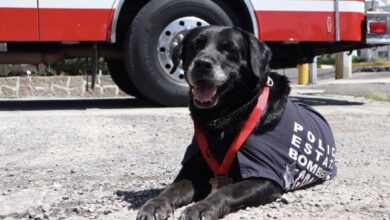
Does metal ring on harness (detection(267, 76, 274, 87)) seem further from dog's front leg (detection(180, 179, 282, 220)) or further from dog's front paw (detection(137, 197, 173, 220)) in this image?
dog's front paw (detection(137, 197, 173, 220))

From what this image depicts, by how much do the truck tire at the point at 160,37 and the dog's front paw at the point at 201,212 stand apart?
15.9 ft

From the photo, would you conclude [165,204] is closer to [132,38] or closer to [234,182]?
[234,182]

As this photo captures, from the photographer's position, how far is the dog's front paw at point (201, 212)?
2.90 meters

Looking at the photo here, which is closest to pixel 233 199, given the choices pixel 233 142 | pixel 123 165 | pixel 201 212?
pixel 201 212

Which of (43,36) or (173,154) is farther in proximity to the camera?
(43,36)

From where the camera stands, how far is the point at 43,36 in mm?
7590

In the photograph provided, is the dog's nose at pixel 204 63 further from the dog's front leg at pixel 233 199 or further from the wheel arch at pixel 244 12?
the wheel arch at pixel 244 12

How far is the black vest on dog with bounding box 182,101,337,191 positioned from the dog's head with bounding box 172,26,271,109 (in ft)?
0.93

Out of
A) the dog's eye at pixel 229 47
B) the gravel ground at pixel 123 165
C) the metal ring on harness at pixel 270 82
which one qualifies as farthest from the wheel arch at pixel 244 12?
the dog's eye at pixel 229 47

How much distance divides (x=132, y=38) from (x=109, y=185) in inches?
155

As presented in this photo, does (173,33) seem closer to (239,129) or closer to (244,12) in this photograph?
(244,12)

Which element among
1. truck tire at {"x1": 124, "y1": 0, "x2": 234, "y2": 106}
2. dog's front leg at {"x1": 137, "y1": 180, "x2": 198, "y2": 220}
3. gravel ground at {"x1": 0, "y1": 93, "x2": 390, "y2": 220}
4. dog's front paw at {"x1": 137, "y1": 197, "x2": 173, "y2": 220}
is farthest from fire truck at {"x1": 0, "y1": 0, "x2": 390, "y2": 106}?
dog's front paw at {"x1": 137, "y1": 197, "x2": 173, "y2": 220}

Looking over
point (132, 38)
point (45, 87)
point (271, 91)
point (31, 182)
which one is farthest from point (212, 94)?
point (45, 87)

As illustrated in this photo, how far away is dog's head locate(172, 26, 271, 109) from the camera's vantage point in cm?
343
